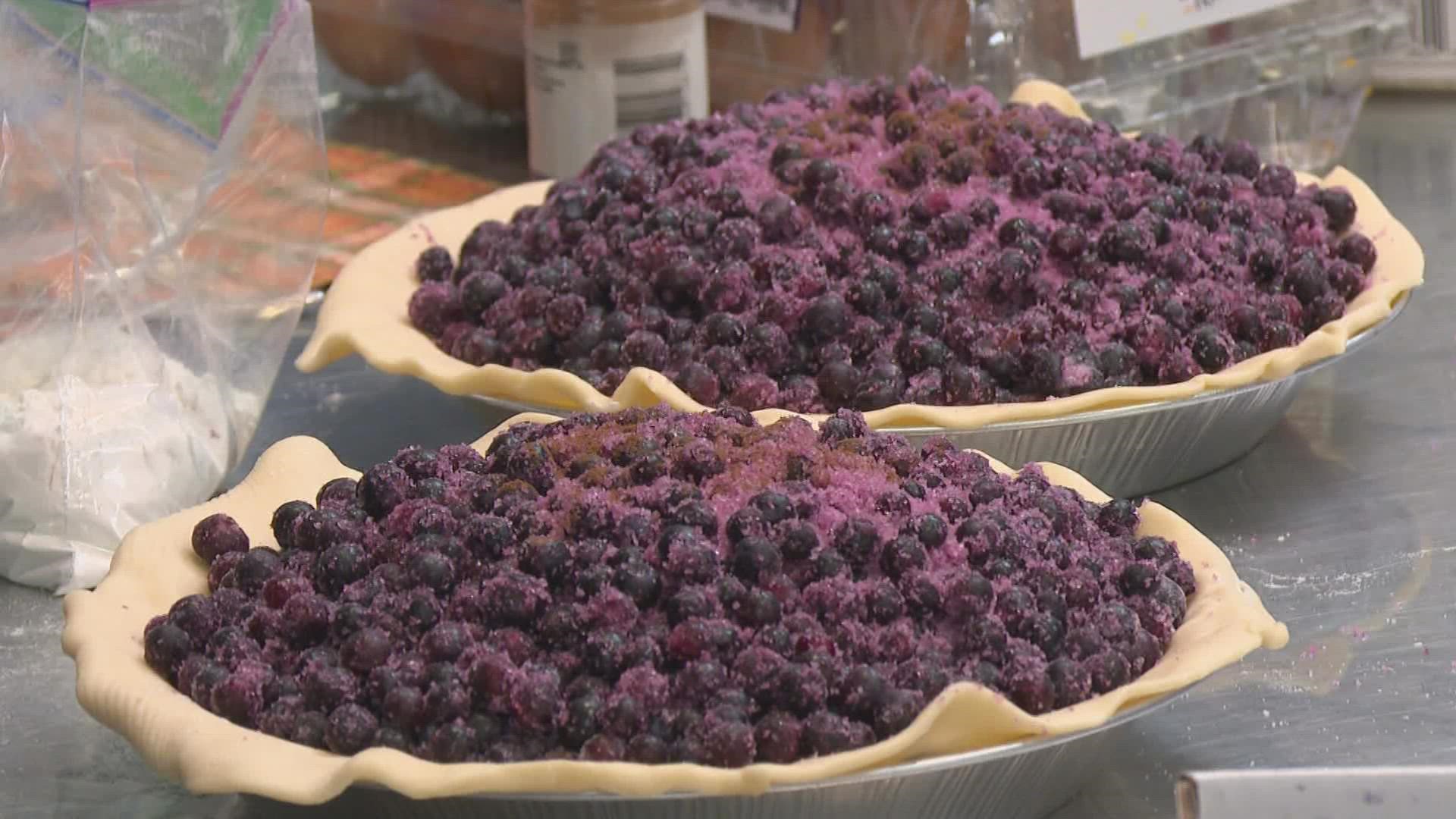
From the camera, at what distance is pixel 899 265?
1369 mm

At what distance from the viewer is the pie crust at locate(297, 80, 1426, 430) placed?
1246 mm

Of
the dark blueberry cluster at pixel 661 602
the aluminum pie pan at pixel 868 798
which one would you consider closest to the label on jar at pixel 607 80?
the dark blueberry cluster at pixel 661 602

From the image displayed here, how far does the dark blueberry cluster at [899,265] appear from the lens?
131 centimetres

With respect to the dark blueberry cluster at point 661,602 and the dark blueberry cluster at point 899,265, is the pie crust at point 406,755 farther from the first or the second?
the dark blueberry cluster at point 899,265

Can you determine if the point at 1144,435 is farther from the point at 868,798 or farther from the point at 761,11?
the point at 761,11

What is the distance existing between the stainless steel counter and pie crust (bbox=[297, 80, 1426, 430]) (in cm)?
7

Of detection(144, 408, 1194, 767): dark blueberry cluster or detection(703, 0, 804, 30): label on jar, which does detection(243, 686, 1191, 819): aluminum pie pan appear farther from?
detection(703, 0, 804, 30): label on jar

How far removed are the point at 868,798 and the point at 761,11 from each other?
128cm

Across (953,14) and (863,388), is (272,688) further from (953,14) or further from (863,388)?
(953,14)

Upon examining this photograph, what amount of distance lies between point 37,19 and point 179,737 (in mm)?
542

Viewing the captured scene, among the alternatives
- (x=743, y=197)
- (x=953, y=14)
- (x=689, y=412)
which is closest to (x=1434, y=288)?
(x=953, y=14)

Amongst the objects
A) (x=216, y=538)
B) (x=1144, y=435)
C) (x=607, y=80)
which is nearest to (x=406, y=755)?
(x=216, y=538)

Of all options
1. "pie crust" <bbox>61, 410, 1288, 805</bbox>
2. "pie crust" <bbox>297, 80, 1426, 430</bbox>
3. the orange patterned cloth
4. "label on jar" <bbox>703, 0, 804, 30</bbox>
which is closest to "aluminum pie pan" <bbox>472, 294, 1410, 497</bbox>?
"pie crust" <bbox>297, 80, 1426, 430</bbox>

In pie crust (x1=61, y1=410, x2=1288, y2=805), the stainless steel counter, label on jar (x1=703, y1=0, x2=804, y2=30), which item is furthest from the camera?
label on jar (x1=703, y1=0, x2=804, y2=30)
